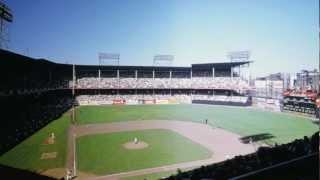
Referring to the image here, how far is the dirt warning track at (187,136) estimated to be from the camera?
23250mm

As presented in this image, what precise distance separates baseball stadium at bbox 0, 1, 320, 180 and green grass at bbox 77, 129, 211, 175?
0.08m

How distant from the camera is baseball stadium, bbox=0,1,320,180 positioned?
29.3 ft

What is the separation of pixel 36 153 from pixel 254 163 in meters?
23.7

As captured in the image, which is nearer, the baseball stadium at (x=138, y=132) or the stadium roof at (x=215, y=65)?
the baseball stadium at (x=138, y=132)

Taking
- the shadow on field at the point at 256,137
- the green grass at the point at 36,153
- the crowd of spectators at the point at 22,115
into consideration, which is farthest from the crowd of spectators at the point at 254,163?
the crowd of spectators at the point at 22,115

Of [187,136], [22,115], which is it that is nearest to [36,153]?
[22,115]

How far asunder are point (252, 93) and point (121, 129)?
49.1 metres

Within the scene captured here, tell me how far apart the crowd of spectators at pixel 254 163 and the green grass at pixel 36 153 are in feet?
59.3

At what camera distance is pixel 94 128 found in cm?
3950

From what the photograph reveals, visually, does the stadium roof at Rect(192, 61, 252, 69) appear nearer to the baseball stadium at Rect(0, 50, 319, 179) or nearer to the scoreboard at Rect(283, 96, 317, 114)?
the baseball stadium at Rect(0, 50, 319, 179)

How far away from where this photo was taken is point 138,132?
3684 centimetres

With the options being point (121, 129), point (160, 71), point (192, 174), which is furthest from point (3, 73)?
point (160, 71)

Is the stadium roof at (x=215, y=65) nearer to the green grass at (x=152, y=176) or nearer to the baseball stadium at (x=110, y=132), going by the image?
the baseball stadium at (x=110, y=132)

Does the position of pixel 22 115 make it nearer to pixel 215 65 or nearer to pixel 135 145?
pixel 135 145
